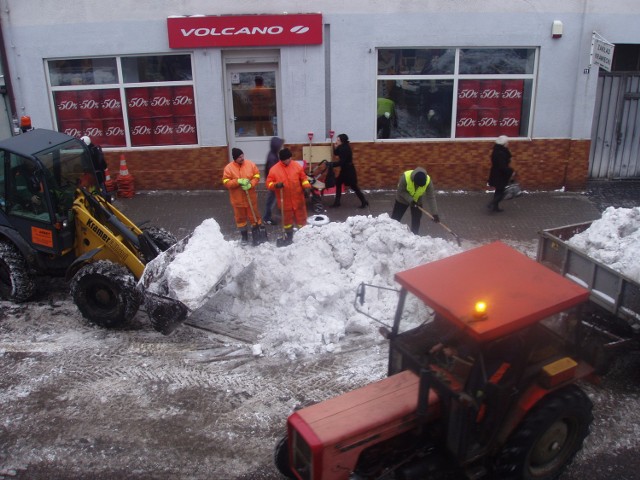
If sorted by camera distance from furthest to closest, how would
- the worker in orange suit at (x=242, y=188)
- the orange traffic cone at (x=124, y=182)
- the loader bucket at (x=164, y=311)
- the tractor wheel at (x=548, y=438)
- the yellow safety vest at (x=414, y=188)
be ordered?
the orange traffic cone at (x=124, y=182), the worker in orange suit at (x=242, y=188), the yellow safety vest at (x=414, y=188), the loader bucket at (x=164, y=311), the tractor wheel at (x=548, y=438)

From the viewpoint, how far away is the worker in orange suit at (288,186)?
1012 cm

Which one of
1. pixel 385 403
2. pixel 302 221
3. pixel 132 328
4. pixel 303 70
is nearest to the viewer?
pixel 385 403

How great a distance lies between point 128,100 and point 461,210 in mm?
7022

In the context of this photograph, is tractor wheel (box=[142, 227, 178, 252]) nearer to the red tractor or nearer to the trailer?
the red tractor

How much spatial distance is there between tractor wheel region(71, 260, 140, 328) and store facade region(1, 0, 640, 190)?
5.74m

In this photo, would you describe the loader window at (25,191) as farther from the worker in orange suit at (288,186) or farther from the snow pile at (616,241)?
the snow pile at (616,241)

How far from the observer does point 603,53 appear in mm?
12117

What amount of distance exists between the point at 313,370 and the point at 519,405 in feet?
8.75

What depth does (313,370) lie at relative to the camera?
23.4ft

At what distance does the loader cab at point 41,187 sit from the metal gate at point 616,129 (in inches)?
412

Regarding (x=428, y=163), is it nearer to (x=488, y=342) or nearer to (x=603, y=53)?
(x=603, y=53)

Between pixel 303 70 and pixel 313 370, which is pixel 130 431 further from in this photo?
pixel 303 70

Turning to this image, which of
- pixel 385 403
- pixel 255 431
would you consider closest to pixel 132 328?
pixel 255 431

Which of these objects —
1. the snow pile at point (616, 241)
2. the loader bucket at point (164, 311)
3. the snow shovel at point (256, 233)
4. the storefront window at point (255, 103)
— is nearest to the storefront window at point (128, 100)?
the storefront window at point (255, 103)
